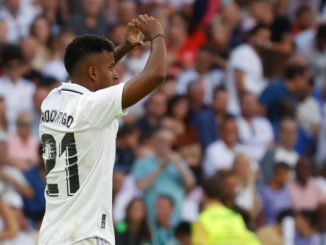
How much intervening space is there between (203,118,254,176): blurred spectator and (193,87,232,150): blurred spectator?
6.2 inches

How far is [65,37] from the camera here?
1464 centimetres

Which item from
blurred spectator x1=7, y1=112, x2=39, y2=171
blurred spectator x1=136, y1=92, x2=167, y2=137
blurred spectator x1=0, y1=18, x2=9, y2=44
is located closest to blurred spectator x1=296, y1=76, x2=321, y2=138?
blurred spectator x1=136, y1=92, x2=167, y2=137

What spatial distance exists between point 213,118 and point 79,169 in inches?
315

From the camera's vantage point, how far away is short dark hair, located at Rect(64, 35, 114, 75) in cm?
725

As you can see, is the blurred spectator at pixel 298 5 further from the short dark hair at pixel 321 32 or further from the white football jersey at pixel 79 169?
the white football jersey at pixel 79 169

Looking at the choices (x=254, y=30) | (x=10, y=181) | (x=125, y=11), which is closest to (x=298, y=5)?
(x=254, y=30)

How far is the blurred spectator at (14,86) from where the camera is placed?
45.0 ft

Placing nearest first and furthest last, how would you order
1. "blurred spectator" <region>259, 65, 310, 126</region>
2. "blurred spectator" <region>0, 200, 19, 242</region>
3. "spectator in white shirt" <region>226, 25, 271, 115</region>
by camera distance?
1. "blurred spectator" <region>0, 200, 19, 242</region>
2. "spectator in white shirt" <region>226, 25, 271, 115</region>
3. "blurred spectator" <region>259, 65, 310, 126</region>

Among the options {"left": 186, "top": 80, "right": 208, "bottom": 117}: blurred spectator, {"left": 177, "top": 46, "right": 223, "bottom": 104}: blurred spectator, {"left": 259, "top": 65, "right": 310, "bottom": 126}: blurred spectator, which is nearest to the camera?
{"left": 186, "top": 80, "right": 208, "bottom": 117}: blurred spectator

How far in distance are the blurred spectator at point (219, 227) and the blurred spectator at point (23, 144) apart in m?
2.11

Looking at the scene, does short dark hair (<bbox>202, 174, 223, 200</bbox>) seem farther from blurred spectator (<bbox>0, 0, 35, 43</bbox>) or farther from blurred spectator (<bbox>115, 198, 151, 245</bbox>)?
blurred spectator (<bbox>0, 0, 35, 43</bbox>)

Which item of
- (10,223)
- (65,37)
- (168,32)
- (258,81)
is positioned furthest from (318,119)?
(10,223)

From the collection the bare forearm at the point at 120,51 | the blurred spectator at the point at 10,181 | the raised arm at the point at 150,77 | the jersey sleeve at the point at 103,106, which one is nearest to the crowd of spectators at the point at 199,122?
the blurred spectator at the point at 10,181

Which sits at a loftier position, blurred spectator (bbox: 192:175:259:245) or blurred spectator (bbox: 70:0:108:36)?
blurred spectator (bbox: 70:0:108:36)
